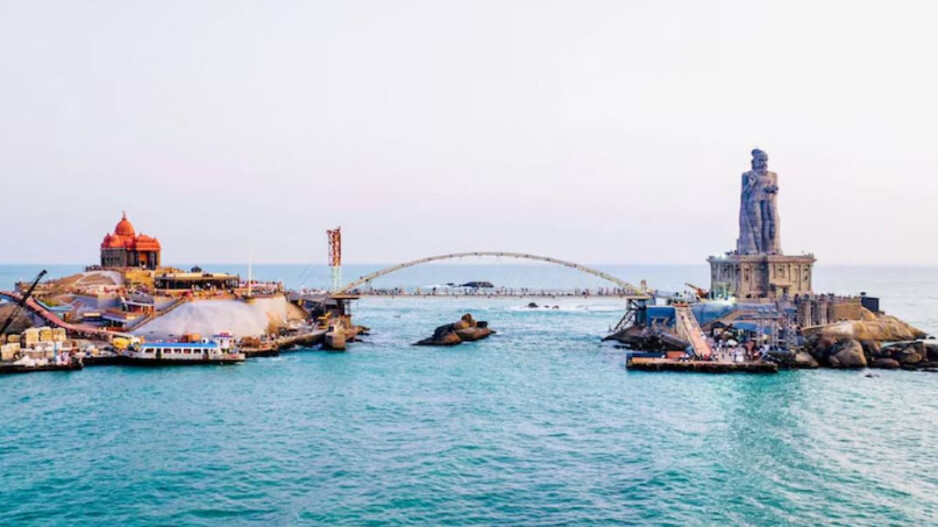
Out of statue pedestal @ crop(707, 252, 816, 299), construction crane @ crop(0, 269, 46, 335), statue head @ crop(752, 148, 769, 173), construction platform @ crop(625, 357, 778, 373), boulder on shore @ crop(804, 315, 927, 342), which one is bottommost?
construction platform @ crop(625, 357, 778, 373)

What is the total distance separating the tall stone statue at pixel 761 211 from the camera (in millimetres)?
99812

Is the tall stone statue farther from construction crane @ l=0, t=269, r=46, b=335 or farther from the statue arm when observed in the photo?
construction crane @ l=0, t=269, r=46, b=335

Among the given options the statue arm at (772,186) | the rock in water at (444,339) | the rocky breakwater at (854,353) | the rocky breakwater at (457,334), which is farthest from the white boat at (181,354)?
the statue arm at (772,186)

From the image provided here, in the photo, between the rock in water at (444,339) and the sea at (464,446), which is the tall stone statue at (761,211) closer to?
the sea at (464,446)

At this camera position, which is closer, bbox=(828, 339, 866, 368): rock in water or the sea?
the sea

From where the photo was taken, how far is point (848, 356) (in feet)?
235

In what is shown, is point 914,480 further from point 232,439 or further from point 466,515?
point 232,439

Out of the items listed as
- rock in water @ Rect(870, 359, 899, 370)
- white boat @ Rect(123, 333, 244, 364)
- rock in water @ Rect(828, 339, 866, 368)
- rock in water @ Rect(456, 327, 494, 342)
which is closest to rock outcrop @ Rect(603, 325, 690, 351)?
rock in water @ Rect(828, 339, 866, 368)

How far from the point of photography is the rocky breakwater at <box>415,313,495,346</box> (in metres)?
92.1

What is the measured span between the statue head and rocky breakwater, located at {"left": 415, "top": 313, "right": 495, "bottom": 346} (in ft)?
136

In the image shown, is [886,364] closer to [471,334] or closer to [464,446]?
[471,334]

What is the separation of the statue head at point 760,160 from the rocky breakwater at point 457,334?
41582 millimetres

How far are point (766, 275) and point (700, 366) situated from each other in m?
32.8

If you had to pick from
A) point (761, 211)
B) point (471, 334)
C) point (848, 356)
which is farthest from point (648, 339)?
point (761, 211)
